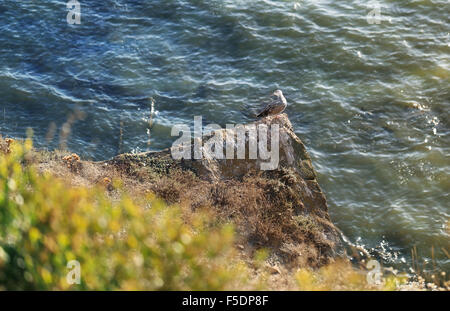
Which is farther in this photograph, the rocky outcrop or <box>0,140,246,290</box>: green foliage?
the rocky outcrop

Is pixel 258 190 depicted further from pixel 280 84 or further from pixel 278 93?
pixel 280 84

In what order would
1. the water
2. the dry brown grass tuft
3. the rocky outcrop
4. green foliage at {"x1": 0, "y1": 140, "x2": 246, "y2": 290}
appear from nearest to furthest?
green foliage at {"x1": 0, "y1": 140, "x2": 246, "y2": 290} → the rocky outcrop → the dry brown grass tuft → the water

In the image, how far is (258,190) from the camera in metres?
→ 10.5

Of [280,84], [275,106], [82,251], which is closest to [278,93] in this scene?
[275,106]

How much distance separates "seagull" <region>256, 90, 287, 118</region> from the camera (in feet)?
47.5

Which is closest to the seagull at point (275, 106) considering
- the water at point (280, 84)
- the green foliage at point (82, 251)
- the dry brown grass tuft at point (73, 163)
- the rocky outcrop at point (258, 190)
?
the water at point (280, 84)

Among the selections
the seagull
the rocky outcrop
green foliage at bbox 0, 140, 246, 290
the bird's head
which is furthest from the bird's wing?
green foliage at bbox 0, 140, 246, 290

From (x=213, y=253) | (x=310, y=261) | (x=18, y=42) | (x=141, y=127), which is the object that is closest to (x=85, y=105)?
(x=141, y=127)

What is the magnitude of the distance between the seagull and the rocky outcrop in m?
2.78

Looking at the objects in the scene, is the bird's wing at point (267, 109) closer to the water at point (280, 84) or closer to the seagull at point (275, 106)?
the seagull at point (275, 106)

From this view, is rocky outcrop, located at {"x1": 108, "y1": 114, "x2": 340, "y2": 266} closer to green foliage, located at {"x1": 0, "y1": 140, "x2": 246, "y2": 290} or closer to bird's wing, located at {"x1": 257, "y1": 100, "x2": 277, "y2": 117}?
bird's wing, located at {"x1": 257, "y1": 100, "x2": 277, "y2": 117}

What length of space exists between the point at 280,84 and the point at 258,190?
6.14 metres

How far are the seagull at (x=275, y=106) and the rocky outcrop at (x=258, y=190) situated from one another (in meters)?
2.78
